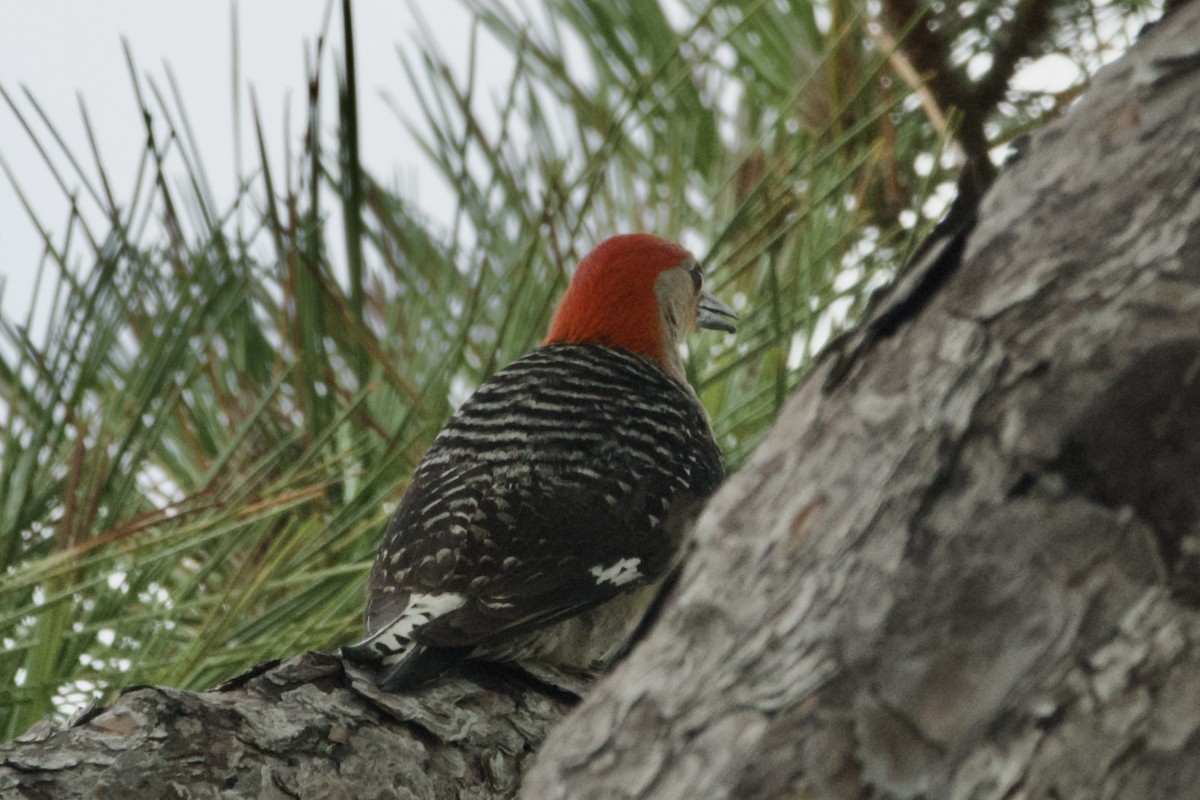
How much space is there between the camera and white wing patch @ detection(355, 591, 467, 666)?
2229 millimetres

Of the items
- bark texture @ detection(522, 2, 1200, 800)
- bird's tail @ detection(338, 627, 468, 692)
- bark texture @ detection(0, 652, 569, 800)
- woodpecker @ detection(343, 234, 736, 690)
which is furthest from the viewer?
woodpecker @ detection(343, 234, 736, 690)

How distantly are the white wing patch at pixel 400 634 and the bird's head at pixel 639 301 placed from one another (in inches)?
55.1

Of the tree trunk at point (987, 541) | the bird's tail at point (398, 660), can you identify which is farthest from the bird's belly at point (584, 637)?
the tree trunk at point (987, 541)

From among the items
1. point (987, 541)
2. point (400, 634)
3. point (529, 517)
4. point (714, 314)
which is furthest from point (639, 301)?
point (987, 541)

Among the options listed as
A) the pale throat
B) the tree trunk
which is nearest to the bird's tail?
the tree trunk

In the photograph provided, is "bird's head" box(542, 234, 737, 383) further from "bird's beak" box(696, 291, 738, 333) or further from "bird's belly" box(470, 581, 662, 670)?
"bird's belly" box(470, 581, 662, 670)

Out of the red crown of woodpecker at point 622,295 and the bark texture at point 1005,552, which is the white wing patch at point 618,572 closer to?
the red crown of woodpecker at point 622,295

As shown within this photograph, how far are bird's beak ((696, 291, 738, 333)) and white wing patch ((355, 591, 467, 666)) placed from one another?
54.8 inches

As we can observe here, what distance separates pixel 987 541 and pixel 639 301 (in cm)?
286

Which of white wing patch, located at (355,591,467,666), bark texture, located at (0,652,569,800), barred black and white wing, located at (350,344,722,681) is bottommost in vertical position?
bark texture, located at (0,652,569,800)

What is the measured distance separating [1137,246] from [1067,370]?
94 mm

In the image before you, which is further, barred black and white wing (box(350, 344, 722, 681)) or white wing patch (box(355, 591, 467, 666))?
barred black and white wing (box(350, 344, 722, 681))

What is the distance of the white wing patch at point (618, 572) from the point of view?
2.68m

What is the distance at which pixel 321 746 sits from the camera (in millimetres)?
1960
